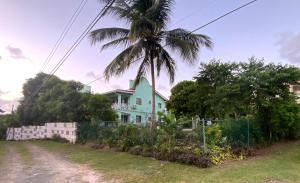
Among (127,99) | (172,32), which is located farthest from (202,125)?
(127,99)

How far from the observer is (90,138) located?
2066cm

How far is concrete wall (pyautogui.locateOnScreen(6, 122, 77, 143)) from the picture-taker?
77.2 ft

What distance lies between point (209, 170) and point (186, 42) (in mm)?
7598

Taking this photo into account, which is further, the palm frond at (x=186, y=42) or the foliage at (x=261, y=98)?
the palm frond at (x=186, y=42)

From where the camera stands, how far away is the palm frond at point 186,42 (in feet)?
49.6

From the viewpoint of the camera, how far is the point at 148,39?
15500 mm

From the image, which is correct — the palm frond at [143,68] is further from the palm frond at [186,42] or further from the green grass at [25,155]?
the green grass at [25,155]

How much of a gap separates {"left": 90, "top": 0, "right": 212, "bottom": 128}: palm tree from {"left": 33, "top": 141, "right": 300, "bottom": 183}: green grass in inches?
173

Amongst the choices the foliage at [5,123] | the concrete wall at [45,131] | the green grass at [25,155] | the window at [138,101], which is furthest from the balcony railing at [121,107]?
the green grass at [25,155]

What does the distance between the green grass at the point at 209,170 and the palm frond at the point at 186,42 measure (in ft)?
19.8

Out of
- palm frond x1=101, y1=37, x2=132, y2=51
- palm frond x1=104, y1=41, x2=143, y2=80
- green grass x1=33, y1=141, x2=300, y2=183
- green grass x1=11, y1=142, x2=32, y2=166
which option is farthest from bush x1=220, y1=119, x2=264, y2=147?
green grass x1=11, y1=142, x2=32, y2=166

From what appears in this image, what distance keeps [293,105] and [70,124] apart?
16.3 metres

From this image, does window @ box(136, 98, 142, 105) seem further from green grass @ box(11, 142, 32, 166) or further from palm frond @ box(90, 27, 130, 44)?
palm frond @ box(90, 27, 130, 44)

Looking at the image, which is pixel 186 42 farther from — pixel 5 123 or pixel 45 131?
pixel 5 123
